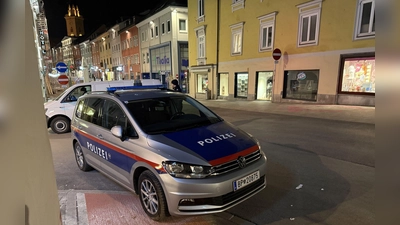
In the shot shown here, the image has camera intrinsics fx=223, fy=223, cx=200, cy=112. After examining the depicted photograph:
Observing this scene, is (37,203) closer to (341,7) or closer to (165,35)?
(341,7)

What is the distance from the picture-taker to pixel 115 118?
395 centimetres

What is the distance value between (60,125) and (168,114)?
272 inches

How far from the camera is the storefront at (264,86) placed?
16625 mm

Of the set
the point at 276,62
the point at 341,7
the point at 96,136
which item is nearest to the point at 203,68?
the point at 276,62

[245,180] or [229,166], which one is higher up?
[229,166]

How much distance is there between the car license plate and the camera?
116 inches

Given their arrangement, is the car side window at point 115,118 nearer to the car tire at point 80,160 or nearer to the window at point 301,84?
the car tire at point 80,160

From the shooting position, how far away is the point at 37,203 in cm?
119

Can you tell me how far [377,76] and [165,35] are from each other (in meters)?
30.1

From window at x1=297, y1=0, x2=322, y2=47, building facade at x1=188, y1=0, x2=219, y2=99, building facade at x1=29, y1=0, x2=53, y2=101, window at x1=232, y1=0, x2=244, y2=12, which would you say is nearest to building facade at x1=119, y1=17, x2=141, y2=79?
building facade at x1=29, y1=0, x2=53, y2=101

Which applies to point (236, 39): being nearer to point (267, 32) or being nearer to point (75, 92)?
point (267, 32)

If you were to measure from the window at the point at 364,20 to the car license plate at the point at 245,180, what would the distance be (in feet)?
39.4

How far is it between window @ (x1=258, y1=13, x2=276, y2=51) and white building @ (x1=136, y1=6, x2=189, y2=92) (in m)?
12.8

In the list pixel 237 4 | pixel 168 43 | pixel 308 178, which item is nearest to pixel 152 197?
pixel 308 178
